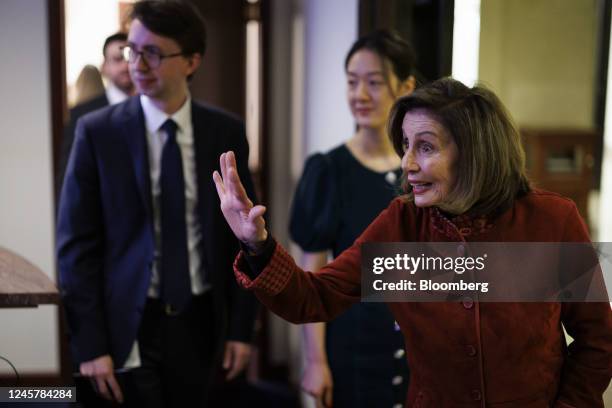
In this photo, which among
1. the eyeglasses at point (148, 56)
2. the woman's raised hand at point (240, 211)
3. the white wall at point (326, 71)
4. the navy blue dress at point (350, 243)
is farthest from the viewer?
the white wall at point (326, 71)

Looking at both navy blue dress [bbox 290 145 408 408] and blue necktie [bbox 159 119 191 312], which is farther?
navy blue dress [bbox 290 145 408 408]

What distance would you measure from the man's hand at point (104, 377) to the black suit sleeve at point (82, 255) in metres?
0.01

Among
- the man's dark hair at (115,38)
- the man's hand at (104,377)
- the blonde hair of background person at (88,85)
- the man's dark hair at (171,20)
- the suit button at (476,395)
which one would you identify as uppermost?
the man's dark hair at (171,20)

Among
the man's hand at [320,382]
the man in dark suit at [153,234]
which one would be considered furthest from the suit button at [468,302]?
the man's hand at [320,382]

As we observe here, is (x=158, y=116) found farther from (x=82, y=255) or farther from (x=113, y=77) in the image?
(x=82, y=255)

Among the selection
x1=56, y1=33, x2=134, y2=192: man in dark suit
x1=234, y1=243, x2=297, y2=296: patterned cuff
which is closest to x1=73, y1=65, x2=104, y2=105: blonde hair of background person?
x1=56, y1=33, x2=134, y2=192: man in dark suit

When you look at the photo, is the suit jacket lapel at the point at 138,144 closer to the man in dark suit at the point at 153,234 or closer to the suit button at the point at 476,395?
the man in dark suit at the point at 153,234

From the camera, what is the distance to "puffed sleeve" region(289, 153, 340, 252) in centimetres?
140

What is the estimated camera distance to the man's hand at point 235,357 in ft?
4.51

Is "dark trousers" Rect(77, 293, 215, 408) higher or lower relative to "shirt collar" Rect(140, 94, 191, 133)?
lower

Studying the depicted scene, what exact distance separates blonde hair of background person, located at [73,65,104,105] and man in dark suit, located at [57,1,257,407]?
0.15 ft

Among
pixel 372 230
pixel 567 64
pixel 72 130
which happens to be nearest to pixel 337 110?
pixel 72 130

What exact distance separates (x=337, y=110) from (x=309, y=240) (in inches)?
31.2

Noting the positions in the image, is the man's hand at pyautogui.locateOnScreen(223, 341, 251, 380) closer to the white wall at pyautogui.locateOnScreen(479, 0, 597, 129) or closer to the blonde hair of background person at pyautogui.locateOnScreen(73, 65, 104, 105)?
the blonde hair of background person at pyautogui.locateOnScreen(73, 65, 104, 105)
